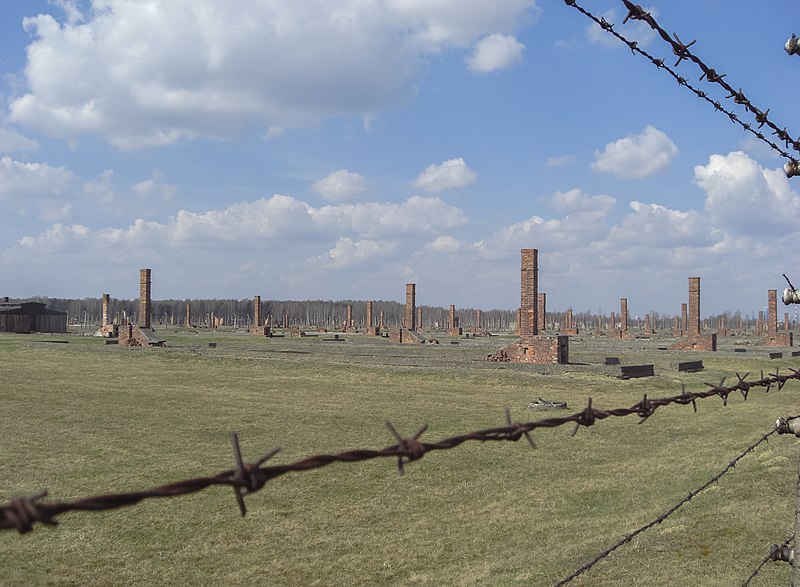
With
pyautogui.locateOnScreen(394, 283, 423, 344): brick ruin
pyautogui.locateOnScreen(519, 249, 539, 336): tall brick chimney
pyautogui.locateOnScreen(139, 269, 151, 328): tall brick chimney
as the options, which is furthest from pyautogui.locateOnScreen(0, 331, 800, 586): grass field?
pyautogui.locateOnScreen(394, 283, 423, 344): brick ruin

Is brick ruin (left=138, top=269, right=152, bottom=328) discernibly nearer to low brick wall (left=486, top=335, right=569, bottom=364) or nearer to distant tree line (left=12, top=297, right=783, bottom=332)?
low brick wall (left=486, top=335, right=569, bottom=364)

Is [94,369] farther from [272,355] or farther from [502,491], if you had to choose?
[502,491]

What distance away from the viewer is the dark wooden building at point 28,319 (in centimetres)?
5519

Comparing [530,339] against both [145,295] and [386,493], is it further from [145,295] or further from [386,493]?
[145,295]

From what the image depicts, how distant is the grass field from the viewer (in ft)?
19.8

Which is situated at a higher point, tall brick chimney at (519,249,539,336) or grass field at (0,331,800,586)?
tall brick chimney at (519,249,539,336)

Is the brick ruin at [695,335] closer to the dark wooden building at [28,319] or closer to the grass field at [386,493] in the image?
the grass field at [386,493]

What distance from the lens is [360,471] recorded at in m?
9.57

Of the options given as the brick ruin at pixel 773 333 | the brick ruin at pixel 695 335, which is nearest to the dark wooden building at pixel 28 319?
the brick ruin at pixel 695 335

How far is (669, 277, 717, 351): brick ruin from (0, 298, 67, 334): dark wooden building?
47.5 m

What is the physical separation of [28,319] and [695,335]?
1946 inches

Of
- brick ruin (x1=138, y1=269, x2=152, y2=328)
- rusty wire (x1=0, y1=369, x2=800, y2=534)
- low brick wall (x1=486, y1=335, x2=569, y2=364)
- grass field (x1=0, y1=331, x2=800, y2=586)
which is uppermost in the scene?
brick ruin (x1=138, y1=269, x2=152, y2=328)

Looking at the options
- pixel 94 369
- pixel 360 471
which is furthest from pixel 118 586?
pixel 94 369

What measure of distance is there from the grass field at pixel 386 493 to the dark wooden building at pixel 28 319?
43.5 meters
